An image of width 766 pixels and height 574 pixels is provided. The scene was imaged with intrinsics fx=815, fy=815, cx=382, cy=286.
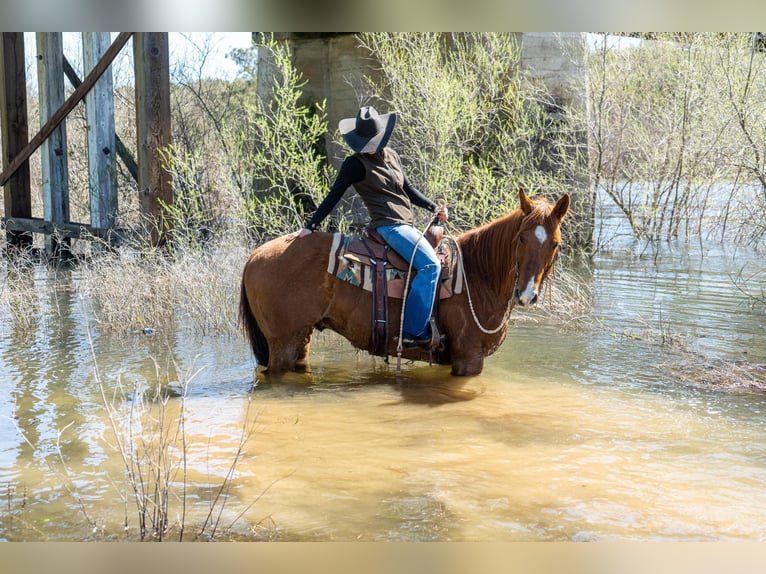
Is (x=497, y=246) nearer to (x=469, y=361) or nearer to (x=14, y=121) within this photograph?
(x=469, y=361)

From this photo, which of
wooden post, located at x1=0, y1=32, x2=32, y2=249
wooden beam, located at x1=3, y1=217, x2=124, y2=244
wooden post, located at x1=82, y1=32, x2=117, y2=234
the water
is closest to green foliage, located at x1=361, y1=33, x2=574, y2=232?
the water

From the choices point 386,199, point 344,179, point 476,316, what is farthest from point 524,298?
point 344,179

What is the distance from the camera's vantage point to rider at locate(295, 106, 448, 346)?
18.9 ft

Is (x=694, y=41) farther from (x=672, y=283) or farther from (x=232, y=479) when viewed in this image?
(x=232, y=479)

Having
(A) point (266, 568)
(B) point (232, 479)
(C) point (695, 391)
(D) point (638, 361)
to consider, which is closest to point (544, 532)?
(A) point (266, 568)

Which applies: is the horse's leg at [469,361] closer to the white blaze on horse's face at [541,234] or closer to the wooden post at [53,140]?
the white blaze on horse's face at [541,234]

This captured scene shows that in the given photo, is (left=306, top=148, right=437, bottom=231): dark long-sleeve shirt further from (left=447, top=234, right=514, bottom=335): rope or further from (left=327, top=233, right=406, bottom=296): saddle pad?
(left=447, top=234, right=514, bottom=335): rope

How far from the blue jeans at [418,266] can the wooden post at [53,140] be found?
6.89 metres

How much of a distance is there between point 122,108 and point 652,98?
9735mm

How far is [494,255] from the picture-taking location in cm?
603

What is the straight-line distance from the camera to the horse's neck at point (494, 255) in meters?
5.87

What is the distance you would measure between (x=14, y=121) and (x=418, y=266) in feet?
26.9

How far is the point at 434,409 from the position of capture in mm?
5594
